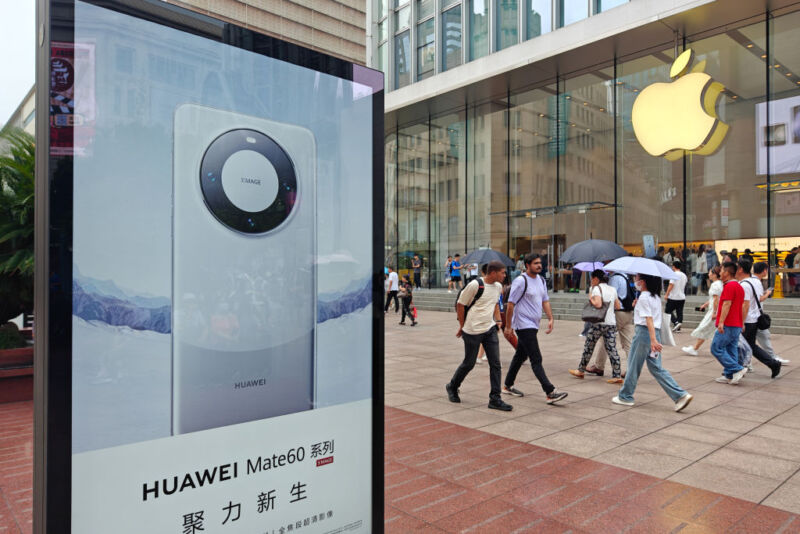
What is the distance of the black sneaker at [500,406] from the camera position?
Result: 6.34 meters

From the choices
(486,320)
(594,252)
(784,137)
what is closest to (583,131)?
(784,137)

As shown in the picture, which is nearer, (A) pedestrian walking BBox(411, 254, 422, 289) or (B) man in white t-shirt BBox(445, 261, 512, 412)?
(B) man in white t-shirt BBox(445, 261, 512, 412)

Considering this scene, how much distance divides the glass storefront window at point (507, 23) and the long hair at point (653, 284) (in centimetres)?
1895

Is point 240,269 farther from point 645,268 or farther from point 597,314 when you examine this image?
point 597,314

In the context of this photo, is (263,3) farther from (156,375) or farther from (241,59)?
(156,375)

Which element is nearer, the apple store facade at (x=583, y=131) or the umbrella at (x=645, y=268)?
the umbrella at (x=645, y=268)

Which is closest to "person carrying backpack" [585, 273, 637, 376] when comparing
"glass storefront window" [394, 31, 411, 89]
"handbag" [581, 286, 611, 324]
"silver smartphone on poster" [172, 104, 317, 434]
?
"handbag" [581, 286, 611, 324]

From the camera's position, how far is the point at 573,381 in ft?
26.8

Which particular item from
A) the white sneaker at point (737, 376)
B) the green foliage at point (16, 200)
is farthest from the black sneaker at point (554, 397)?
the green foliage at point (16, 200)

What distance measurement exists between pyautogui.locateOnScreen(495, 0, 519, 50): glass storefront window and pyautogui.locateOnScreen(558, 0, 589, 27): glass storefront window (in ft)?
6.84

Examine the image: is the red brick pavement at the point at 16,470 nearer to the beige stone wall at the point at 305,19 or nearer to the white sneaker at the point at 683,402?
the beige stone wall at the point at 305,19

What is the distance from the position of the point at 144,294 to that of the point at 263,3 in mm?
7457

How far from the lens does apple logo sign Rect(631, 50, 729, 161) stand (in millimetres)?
18078

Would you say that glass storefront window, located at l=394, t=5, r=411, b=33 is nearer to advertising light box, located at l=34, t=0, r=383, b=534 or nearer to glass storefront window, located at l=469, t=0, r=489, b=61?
glass storefront window, located at l=469, t=0, r=489, b=61
